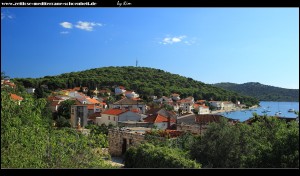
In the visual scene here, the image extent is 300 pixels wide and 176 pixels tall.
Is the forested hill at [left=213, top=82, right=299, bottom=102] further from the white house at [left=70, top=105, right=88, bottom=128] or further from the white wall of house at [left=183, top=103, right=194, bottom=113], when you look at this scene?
the white wall of house at [left=183, top=103, right=194, bottom=113]

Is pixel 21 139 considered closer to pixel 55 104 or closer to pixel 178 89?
pixel 55 104

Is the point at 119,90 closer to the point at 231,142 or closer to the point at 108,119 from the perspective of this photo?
the point at 108,119

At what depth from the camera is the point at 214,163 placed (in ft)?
20.2

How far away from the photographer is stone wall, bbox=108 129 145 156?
11662mm

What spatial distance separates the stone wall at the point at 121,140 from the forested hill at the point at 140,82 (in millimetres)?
16839

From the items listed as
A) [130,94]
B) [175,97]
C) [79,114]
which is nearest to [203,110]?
[175,97]

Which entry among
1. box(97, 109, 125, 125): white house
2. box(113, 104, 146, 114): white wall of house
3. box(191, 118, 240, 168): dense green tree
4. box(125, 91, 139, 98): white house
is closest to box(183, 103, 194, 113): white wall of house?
box(125, 91, 139, 98): white house

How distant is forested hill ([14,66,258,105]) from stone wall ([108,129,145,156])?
16839mm

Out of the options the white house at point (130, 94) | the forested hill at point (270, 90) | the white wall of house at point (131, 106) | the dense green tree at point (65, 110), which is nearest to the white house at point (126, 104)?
the white wall of house at point (131, 106)

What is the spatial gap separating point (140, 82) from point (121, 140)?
81.9ft

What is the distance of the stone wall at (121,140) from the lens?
38.3 feet

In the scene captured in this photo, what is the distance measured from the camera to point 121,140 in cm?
1259
